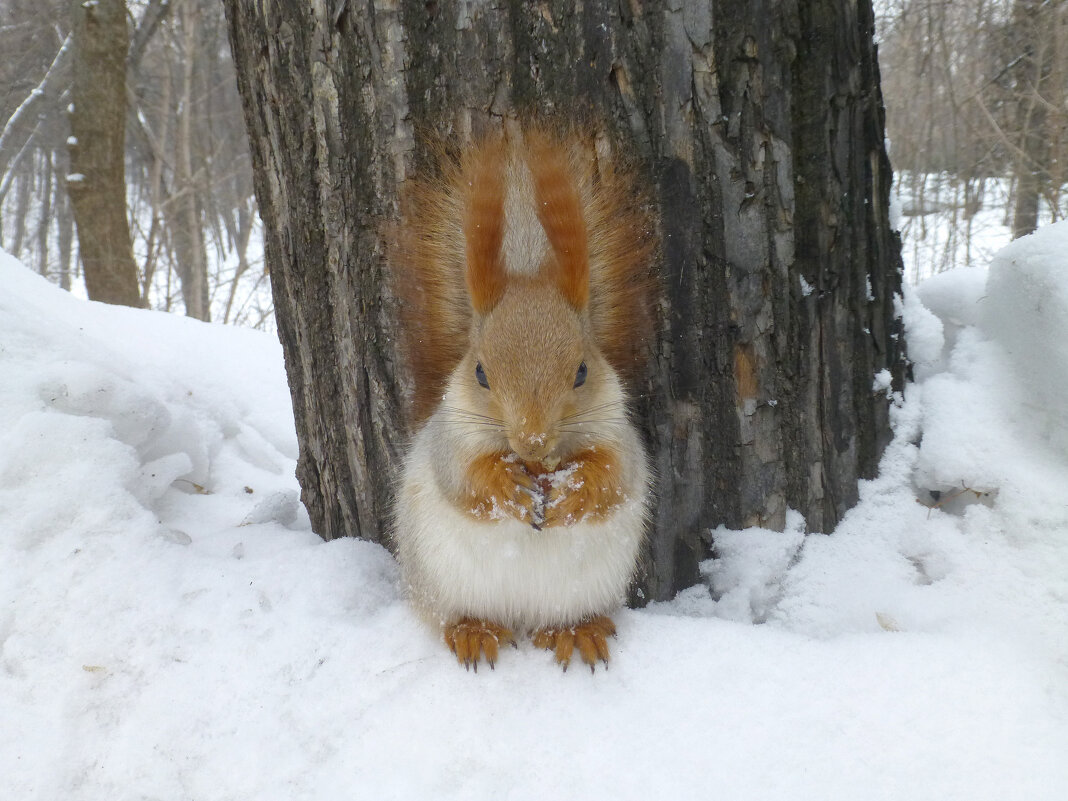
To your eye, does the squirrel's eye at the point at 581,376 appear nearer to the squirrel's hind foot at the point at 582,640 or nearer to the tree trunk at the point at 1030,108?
the squirrel's hind foot at the point at 582,640

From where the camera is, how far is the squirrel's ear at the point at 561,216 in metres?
1.14

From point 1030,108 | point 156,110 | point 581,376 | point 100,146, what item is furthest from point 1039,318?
point 156,110

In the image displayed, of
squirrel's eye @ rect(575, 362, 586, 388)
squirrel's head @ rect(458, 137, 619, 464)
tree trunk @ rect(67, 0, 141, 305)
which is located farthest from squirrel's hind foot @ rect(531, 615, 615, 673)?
tree trunk @ rect(67, 0, 141, 305)

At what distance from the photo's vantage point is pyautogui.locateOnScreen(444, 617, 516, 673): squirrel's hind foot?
1.26 metres

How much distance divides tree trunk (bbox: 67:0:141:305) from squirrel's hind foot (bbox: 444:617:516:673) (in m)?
4.31

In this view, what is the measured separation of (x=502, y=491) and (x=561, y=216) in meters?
0.45

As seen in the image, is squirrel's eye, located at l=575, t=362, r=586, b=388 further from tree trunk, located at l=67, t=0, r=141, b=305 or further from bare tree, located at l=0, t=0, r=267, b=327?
bare tree, located at l=0, t=0, r=267, b=327

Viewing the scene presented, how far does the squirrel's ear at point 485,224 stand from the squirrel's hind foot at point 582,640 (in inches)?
23.2

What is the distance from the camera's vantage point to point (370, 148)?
4.48 feet

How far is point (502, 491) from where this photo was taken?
1187mm

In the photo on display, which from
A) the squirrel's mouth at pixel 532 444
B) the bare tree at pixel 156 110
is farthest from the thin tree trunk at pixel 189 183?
the squirrel's mouth at pixel 532 444

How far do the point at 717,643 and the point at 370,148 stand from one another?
1.10 m

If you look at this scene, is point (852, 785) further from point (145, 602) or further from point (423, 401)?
point (145, 602)

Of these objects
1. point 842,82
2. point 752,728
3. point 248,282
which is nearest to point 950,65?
point 842,82
